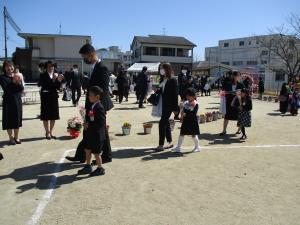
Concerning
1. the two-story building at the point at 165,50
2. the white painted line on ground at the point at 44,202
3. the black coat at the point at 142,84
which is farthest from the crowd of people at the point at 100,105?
the two-story building at the point at 165,50

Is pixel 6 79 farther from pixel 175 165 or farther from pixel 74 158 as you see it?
pixel 175 165

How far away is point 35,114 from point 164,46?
44025 millimetres

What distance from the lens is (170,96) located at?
7.48m

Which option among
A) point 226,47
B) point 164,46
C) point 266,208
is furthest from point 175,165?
point 226,47

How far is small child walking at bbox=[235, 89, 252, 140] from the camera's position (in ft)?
29.3

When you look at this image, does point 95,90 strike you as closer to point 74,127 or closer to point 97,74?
point 97,74

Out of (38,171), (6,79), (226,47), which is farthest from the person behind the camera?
(226,47)

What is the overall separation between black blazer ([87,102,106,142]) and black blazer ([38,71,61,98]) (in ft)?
10.2

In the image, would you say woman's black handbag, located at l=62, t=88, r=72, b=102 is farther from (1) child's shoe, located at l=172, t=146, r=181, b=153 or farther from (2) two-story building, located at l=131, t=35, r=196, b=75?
(2) two-story building, located at l=131, t=35, r=196, b=75

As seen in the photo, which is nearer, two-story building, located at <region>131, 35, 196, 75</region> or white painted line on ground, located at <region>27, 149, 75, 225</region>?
white painted line on ground, located at <region>27, 149, 75, 225</region>

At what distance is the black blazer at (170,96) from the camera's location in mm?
7441

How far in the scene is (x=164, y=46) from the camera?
55562mm

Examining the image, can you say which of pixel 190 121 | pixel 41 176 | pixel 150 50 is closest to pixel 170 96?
pixel 190 121

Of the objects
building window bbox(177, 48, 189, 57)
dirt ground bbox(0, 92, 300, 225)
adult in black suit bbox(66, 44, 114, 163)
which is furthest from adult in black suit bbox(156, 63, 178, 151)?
building window bbox(177, 48, 189, 57)
